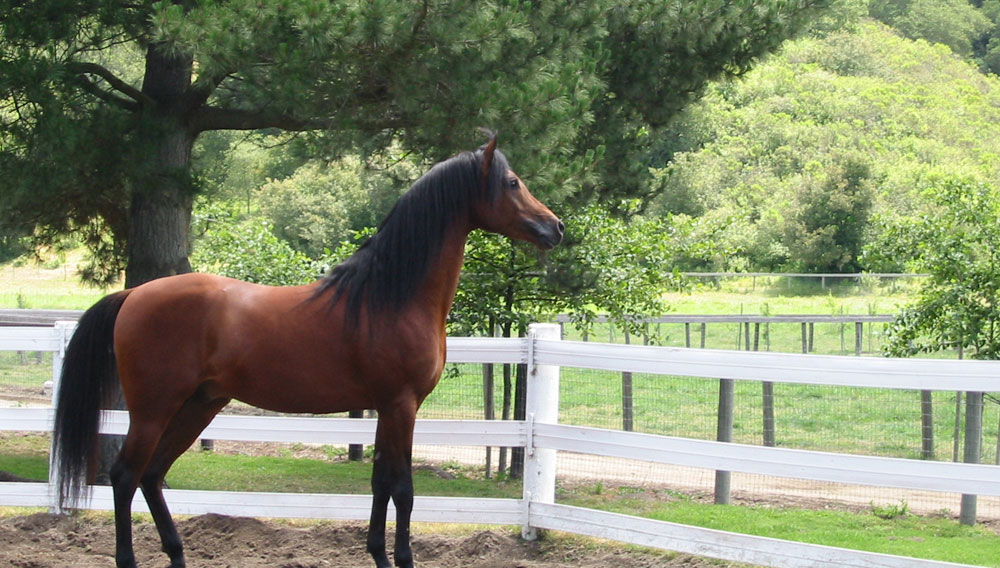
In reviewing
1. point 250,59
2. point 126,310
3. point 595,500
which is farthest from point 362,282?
point 595,500

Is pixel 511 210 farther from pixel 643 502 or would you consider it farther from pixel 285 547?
pixel 643 502

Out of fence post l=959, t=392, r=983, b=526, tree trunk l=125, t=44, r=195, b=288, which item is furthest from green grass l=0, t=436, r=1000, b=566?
tree trunk l=125, t=44, r=195, b=288

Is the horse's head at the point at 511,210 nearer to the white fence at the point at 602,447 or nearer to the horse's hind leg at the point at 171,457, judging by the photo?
the white fence at the point at 602,447

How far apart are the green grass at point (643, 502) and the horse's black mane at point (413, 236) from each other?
9.25 ft

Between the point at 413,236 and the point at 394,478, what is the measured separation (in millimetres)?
1186

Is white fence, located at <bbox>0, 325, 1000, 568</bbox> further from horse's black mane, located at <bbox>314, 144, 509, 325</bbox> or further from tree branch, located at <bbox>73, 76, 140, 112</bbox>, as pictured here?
tree branch, located at <bbox>73, 76, 140, 112</bbox>

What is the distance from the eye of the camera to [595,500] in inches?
306

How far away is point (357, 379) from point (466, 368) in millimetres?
7803

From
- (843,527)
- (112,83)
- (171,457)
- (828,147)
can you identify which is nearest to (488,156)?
(171,457)

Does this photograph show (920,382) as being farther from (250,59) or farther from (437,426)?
(250,59)

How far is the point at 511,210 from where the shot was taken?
15.7 feet

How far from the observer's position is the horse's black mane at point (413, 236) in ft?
15.5

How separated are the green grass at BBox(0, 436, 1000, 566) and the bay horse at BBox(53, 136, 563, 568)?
8.46ft

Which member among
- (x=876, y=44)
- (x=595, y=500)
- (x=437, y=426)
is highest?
(x=876, y=44)
